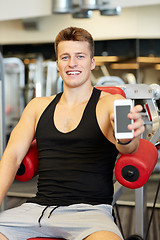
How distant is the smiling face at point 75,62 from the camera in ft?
5.07

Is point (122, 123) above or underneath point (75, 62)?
underneath

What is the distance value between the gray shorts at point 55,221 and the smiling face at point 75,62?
0.52 meters

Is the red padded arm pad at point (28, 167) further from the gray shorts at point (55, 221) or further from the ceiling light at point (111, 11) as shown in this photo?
the ceiling light at point (111, 11)

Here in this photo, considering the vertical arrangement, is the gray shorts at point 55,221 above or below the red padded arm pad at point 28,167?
below

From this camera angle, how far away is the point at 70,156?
149 centimetres

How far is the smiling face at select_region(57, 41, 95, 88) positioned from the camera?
154cm

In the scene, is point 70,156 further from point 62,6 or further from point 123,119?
point 62,6

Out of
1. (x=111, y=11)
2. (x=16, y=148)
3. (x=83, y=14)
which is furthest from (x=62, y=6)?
(x=16, y=148)

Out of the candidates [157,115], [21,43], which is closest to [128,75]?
[21,43]

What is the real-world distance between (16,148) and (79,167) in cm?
29

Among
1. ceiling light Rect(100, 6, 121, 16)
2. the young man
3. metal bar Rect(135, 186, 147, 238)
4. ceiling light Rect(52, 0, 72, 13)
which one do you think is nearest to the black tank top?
the young man

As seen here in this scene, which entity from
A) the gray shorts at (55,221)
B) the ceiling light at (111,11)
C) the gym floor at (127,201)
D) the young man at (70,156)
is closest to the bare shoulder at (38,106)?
the young man at (70,156)

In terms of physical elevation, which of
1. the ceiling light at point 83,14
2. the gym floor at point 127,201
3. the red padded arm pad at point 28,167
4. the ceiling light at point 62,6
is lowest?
the gym floor at point 127,201

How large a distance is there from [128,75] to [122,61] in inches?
5.9
